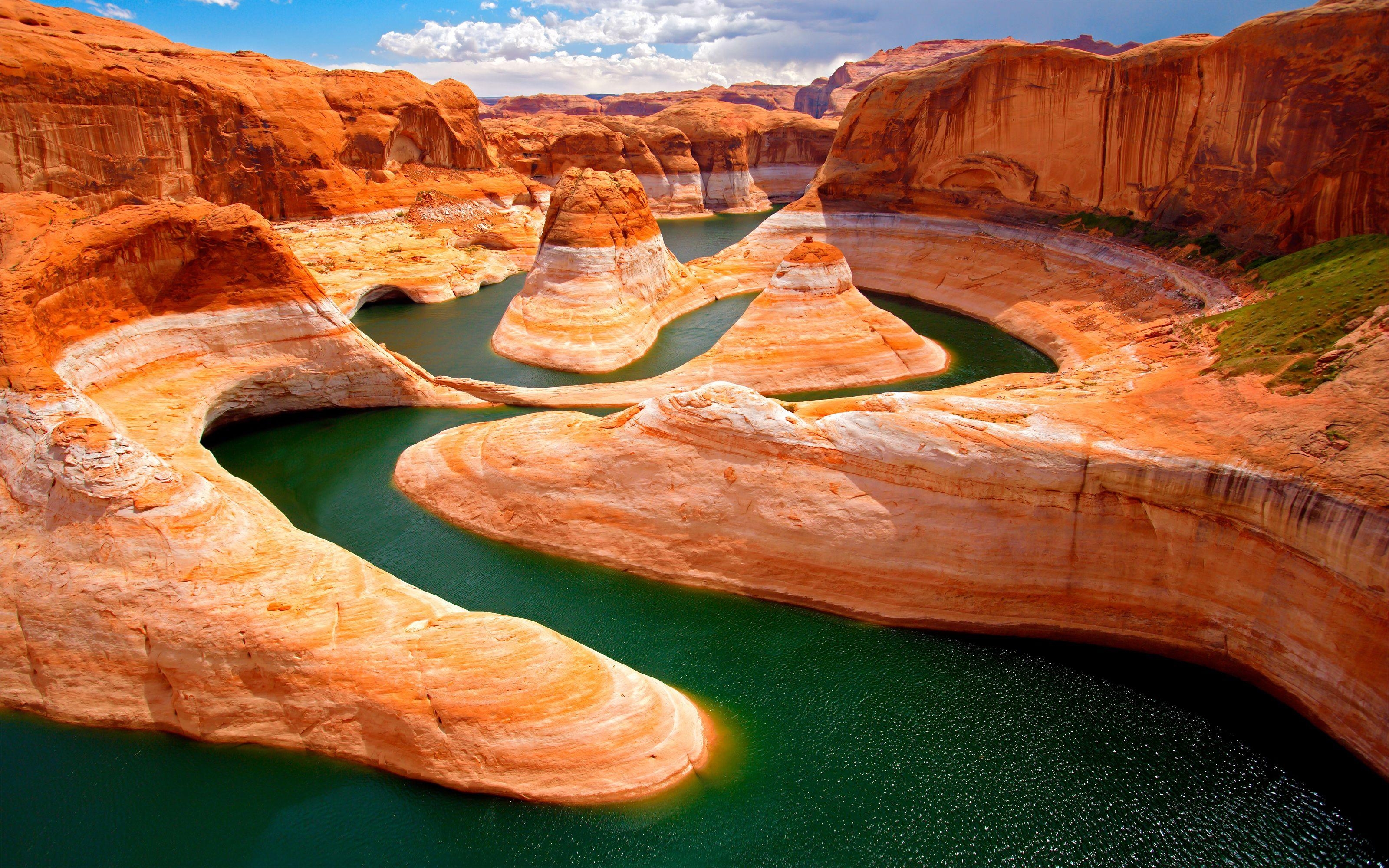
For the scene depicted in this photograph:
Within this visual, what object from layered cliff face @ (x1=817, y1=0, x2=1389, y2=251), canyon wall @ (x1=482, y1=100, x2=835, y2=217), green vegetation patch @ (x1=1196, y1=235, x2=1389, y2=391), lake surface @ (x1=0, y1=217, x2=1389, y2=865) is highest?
canyon wall @ (x1=482, y1=100, x2=835, y2=217)

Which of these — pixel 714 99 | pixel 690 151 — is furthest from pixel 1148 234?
pixel 714 99

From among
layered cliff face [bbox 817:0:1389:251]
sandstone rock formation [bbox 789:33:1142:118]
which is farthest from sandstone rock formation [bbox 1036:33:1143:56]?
layered cliff face [bbox 817:0:1389:251]

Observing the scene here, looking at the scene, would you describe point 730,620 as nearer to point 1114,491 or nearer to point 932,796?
point 932,796

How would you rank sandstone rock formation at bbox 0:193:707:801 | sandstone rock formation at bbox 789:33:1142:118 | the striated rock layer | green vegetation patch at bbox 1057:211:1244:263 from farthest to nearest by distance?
sandstone rock formation at bbox 789:33:1142:118 < green vegetation patch at bbox 1057:211:1244:263 < the striated rock layer < sandstone rock formation at bbox 0:193:707:801

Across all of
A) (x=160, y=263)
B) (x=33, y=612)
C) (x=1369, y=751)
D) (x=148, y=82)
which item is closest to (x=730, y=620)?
(x=1369, y=751)

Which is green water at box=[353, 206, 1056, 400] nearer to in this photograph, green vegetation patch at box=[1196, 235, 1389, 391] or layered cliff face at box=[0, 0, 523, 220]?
green vegetation patch at box=[1196, 235, 1389, 391]

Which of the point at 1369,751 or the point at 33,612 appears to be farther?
the point at 33,612
